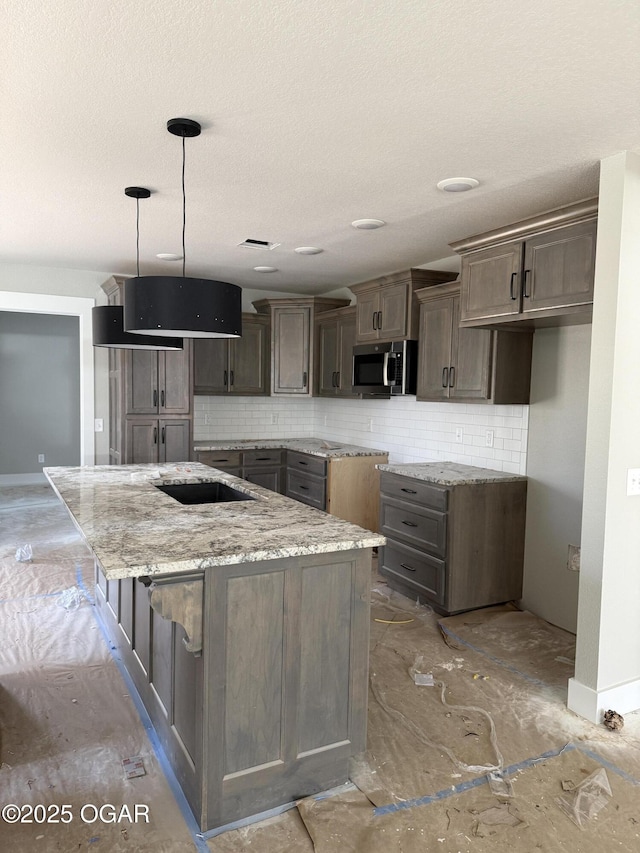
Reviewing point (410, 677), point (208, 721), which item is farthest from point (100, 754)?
point (410, 677)

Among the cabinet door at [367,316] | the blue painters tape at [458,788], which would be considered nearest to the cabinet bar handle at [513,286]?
the cabinet door at [367,316]

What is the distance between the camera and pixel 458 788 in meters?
2.25

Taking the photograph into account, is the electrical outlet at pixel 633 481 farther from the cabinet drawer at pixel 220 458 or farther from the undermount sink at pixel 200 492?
the cabinet drawer at pixel 220 458

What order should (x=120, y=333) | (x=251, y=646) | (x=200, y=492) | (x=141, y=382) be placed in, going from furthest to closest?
(x=141, y=382), (x=200, y=492), (x=120, y=333), (x=251, y=646)

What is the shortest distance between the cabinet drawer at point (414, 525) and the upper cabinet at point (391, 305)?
4.35 ft

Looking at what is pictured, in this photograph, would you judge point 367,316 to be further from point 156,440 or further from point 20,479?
point 20,479

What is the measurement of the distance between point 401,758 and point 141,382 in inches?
156

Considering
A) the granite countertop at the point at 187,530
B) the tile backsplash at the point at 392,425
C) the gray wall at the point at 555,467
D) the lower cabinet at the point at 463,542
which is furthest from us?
the tile backsplash at the point at 392,425

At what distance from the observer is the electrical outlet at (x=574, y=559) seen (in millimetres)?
3705

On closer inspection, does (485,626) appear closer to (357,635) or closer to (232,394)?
(357,635)

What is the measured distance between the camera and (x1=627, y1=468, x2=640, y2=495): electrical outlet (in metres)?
2.71

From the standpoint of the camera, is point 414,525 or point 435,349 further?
point 435,349

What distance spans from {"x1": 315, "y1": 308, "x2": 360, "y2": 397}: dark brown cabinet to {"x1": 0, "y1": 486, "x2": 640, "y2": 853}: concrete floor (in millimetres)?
→ 2593

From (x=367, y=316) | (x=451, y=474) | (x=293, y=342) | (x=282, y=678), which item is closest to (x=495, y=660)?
(x=451, y=474)
